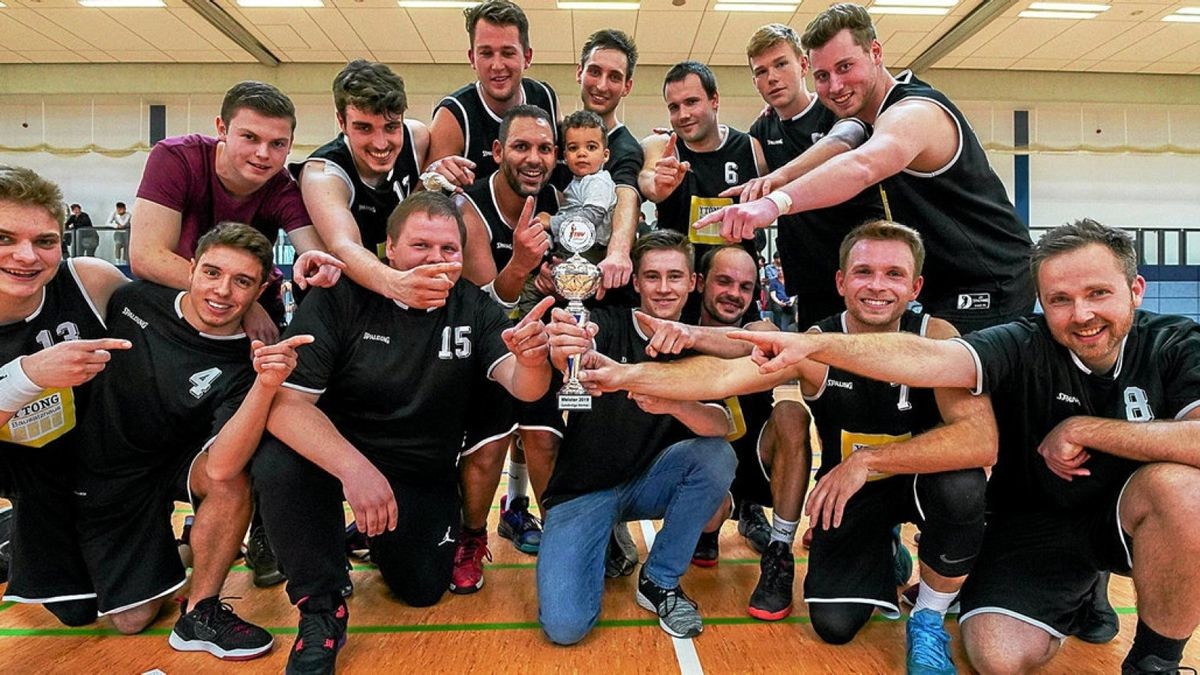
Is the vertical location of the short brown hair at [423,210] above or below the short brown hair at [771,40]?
below

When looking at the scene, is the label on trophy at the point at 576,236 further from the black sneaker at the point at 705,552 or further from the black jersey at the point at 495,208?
the black sneaker at the point at 705,552

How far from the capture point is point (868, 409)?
2.88 m

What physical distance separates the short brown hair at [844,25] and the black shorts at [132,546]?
3.16 metres

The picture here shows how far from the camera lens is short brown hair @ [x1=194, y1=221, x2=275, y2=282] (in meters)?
2.75

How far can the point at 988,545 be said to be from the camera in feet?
8.95

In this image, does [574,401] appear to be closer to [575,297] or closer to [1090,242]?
[575,297]

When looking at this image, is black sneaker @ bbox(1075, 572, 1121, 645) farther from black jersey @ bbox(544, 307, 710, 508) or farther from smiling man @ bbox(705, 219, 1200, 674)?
black jersey @ bbox(544, 307, 710, 508)

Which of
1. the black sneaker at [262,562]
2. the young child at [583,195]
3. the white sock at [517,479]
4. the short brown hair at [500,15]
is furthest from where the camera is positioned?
the white sock at [517,479]

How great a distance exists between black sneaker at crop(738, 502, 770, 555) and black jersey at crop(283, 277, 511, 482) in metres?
1.72

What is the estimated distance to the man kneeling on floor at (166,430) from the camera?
107 inches

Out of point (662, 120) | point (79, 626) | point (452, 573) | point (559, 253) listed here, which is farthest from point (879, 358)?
point (662, 120)

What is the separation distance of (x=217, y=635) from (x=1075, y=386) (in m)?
3.15

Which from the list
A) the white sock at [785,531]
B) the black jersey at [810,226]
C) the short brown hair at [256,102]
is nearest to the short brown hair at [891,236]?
the black jersey at [810,226]

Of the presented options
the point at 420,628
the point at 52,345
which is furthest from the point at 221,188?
the point at 420,628
